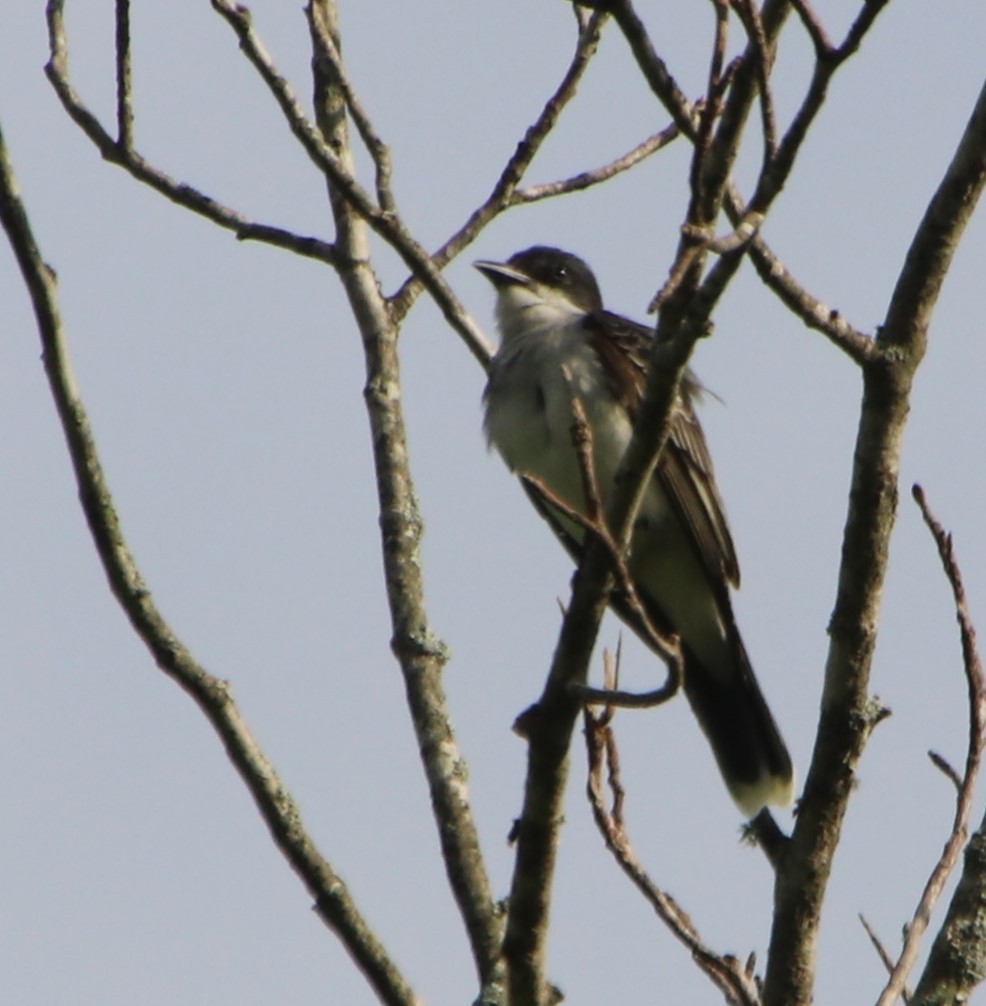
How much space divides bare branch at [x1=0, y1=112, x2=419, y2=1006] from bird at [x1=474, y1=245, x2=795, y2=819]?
101 inches

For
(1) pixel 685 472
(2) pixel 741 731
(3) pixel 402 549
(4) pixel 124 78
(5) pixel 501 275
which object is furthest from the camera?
(5) pixel 501 275

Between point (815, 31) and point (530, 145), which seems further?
point (530, 145)

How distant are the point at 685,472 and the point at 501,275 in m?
1.75

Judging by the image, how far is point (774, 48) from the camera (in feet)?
10.7

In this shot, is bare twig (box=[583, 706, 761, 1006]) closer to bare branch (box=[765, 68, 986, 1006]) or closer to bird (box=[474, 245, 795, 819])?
bare branch (box=[765, 68, 986, 1006])

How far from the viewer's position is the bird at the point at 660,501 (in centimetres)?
662

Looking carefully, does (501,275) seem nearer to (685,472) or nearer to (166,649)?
(685,472)

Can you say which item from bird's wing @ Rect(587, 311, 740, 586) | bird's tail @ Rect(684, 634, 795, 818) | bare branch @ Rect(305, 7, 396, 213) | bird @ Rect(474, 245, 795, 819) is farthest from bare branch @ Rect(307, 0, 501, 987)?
bird's tail @ Rect(684, 634, 795, 818)

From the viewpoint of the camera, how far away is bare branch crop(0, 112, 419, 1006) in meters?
3.84

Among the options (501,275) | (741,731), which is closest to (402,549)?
(741,731)

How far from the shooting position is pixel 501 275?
26.8 feet

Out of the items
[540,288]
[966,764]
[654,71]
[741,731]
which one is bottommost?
[966,764]

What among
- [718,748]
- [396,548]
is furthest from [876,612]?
[718,748]

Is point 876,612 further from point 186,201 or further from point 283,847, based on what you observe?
point 186,201
